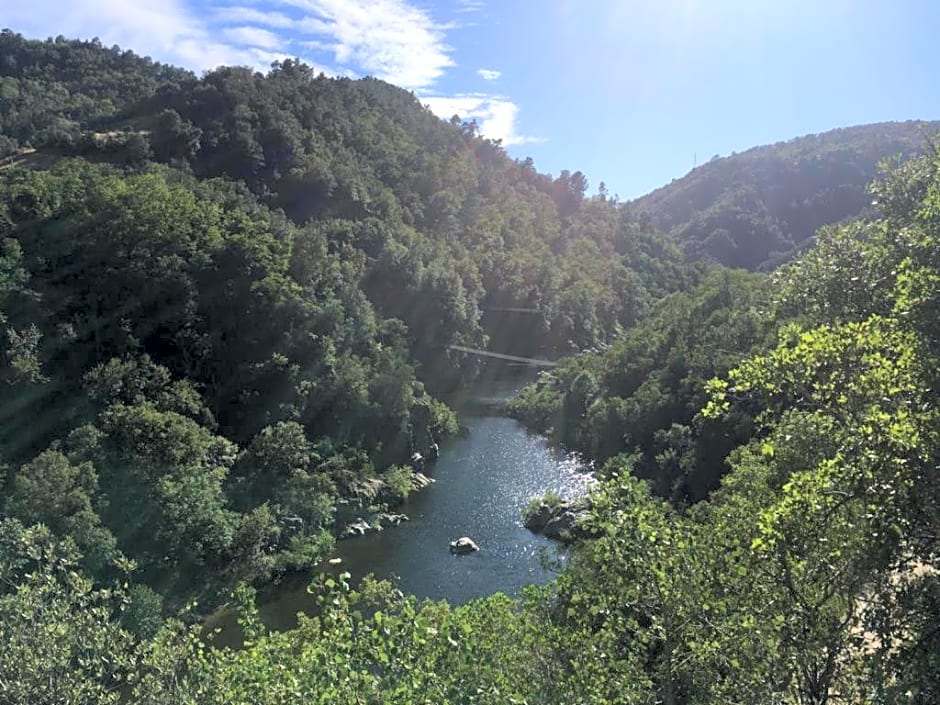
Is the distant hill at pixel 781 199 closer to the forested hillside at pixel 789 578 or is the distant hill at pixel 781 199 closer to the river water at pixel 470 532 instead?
the river water at pixel 470 532

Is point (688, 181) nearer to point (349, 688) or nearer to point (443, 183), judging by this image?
point (443, 183)

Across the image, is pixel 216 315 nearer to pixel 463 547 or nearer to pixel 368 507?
pixel 368 507

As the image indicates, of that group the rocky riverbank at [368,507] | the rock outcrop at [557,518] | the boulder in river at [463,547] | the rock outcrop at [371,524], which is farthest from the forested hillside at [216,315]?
the rock outcrop at [557,518]

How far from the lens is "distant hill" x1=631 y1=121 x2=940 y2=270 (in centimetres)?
12569

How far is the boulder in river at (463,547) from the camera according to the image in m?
29.1

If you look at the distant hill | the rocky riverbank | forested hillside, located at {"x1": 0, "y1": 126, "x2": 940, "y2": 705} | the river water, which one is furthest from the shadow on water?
the distant hill

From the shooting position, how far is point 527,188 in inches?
4203

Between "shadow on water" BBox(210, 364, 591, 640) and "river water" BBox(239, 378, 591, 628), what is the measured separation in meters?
0.04

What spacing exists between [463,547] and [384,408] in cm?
1306

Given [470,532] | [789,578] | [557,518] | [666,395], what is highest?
[789,578]

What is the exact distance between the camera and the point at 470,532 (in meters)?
31.3

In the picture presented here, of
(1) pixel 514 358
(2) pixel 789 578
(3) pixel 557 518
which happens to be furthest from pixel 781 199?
(2) pixel 789 578

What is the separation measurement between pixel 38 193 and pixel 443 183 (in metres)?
54.5

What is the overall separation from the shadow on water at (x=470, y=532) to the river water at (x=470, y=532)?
0.04 metres
